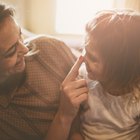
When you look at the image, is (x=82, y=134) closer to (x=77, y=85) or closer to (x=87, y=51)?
(x=77, y=85)

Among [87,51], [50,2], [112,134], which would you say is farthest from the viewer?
[50,2]

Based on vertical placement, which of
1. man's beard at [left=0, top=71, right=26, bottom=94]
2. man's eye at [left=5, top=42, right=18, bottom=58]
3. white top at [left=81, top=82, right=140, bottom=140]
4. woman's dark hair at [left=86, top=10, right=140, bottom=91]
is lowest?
white top at [left=81, top=82, right=140, bottom=140]

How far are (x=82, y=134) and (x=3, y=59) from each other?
46 cm

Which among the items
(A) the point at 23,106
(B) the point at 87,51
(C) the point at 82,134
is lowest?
(C) the point at 82,134

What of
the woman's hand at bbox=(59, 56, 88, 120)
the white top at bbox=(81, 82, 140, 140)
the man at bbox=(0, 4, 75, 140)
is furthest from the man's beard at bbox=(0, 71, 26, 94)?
the white top at bbox=(81, 82, 140, 140)

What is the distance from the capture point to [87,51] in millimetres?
1124

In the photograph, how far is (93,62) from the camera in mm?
1125

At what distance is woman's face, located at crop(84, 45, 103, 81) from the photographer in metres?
1.11

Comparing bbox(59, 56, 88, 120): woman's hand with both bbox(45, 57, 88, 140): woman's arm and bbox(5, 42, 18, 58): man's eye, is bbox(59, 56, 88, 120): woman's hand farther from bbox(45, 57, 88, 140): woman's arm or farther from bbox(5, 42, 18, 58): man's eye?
bbox(5, 42, 18, 58): man's eye

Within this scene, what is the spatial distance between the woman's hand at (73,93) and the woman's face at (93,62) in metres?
0.05

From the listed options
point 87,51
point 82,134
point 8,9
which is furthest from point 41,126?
point 8,9

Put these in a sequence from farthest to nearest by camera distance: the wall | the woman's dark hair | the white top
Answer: the wall, the white top, the woman's dark hair

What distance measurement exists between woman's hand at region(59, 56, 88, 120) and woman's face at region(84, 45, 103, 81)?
5 centimetres

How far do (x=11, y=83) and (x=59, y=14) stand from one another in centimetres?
135
